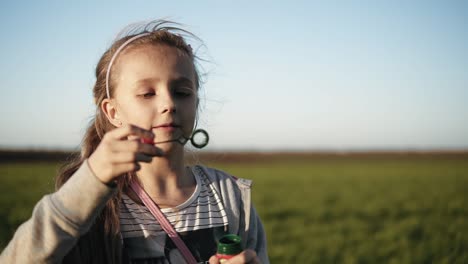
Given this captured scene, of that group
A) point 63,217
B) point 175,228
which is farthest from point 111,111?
point 63,217

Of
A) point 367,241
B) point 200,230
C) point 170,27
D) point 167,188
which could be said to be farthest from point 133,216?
point 367,241

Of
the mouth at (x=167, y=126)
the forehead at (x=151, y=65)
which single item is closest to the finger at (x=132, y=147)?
the mouth at (x=167, y=126)

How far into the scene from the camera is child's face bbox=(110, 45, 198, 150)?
1.55 metres

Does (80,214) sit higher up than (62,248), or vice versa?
(80,214)

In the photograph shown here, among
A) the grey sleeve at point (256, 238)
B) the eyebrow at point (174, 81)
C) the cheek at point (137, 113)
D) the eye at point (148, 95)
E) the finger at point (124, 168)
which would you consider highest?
the eyebrow at point (174, 81)

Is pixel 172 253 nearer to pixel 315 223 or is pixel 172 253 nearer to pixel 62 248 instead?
pixel 62 248

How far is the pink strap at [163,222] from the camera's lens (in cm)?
159

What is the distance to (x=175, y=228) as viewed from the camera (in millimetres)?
1681

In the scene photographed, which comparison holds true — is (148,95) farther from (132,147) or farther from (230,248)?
(230,248)

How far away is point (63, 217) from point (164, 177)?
700mm

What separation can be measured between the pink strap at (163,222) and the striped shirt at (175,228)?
0.03m

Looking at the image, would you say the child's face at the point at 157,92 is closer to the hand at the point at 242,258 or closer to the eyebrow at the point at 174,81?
the eyebrow at the point at 174,81

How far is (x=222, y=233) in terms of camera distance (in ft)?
5.78

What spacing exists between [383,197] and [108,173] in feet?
41.0
